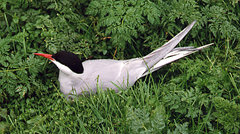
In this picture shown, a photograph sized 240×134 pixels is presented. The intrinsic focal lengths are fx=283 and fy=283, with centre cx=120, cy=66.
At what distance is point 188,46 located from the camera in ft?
11.7

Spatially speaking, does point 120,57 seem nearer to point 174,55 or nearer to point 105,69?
point 105,69

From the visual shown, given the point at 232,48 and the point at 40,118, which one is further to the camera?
the point at 232,48

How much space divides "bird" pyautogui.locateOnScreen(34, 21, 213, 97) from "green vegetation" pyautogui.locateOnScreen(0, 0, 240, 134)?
11cm

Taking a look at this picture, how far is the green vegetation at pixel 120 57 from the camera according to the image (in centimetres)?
271

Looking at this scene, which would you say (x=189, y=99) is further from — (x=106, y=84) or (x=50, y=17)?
(x=50, y=17)

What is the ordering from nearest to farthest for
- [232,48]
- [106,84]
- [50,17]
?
[106,84], [50,17], [232,48]

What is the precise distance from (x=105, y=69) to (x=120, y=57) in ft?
1.50

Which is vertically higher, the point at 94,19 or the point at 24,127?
the point at 94,19

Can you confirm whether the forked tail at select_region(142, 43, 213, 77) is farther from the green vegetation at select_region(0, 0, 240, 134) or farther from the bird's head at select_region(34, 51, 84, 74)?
the bird's head at select_region(34, 51, 84, 74)

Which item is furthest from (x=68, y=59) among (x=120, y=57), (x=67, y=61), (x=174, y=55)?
(x=174, y=55)

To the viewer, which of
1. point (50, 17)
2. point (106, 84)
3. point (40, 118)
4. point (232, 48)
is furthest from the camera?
→ point (232, 48)

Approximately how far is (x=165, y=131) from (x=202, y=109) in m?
0.57

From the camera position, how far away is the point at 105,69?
3.13 m

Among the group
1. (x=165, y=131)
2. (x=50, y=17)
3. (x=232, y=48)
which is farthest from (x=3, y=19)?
(x=232, y=48)
